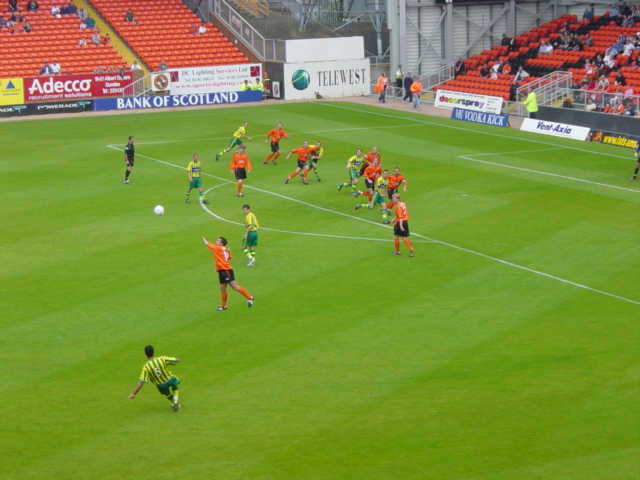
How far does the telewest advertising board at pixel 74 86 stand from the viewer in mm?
58219

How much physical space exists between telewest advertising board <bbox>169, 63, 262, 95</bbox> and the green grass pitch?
21.3 meters

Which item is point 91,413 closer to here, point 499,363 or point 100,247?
point 499,363

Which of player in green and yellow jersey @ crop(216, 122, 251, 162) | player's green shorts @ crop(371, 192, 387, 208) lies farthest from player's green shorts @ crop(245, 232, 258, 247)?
player in green and yellow jersey @ crop(216, 122, 251, 162)

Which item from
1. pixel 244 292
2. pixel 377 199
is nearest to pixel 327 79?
pixel 377 199

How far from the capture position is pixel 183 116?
58375 millimetres

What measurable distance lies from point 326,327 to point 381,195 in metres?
12.0

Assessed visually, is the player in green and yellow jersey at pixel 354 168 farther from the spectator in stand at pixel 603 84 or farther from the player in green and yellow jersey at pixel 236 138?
the spectator in stand at pixel 603 84

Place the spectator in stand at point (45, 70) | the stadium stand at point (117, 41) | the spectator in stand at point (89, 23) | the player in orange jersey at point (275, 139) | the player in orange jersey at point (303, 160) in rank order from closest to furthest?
1. the player in orange jersey at point (303, 160)
2. the player in orange jersey at point (275, 139)
3. the spectator in stand at point (45, 70)
4. the stadium stand at point (117, 41)
5. the spectator in stand at point (89, 23)

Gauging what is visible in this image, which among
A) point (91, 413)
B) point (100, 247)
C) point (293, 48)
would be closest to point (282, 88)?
point (293, 48)

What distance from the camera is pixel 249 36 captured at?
2704 inches

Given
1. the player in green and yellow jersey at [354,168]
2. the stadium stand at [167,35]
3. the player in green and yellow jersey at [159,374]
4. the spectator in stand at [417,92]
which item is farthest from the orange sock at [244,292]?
the stadium stand at [167,35]

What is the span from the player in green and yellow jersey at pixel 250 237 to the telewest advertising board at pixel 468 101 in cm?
Answer: 3110

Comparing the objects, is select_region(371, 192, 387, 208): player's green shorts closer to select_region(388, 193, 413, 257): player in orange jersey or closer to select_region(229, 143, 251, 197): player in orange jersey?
select_region(388, 193, 413, 257): player in orange jersey

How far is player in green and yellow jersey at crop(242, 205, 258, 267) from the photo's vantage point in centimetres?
2761
